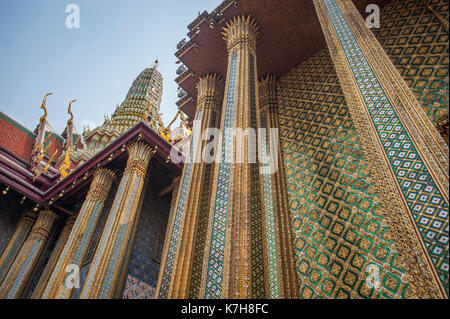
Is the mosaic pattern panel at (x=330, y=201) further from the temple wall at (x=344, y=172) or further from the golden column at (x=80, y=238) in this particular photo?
the golden column at (x=80, y=238)

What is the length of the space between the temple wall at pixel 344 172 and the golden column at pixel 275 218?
0.48ft

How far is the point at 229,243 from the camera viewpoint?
11.2 ft

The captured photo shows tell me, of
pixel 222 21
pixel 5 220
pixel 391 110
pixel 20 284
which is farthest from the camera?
pixel 5 220

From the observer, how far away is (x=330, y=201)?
486 cm

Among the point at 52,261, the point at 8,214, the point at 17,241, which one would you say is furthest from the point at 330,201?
the point at 8,214

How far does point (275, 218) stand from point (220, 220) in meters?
1.28

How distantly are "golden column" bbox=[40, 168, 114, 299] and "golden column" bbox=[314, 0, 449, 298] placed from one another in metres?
5.75

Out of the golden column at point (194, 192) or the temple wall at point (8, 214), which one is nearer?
the golden column at point (194, 192)

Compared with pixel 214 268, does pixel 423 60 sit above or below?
above

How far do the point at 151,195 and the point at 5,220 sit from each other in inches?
167

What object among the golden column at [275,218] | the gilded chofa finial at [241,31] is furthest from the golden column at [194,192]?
the gilded chofa finial at [241,31]

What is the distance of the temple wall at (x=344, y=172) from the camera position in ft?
13.4
